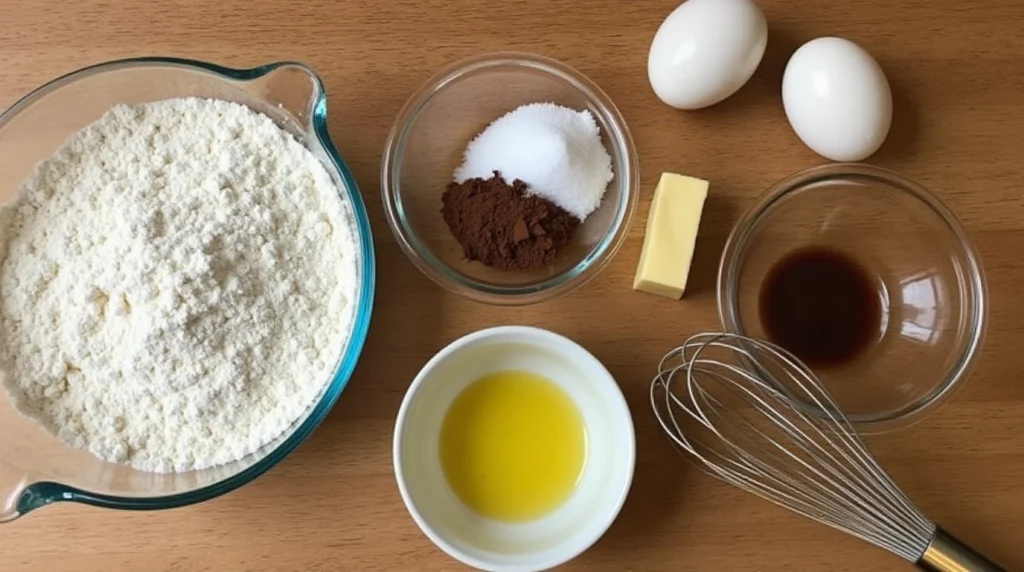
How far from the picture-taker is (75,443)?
2.70ft

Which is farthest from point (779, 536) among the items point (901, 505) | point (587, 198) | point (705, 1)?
point (705, 1)

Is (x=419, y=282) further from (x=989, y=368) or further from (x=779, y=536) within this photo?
(x=989, y=368)

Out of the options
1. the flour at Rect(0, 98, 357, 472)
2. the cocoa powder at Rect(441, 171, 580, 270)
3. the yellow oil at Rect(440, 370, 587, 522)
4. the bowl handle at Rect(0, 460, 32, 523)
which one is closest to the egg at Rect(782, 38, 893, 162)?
the cocoa powder at Rect(441, 171, 580, 270)

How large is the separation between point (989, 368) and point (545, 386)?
50cm

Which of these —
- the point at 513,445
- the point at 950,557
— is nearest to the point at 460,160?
the point at 513,445

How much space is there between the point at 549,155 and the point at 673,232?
0.51 ft

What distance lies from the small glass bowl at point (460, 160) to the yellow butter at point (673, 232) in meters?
0.04

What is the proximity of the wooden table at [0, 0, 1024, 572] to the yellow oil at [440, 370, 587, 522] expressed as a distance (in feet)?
0.21

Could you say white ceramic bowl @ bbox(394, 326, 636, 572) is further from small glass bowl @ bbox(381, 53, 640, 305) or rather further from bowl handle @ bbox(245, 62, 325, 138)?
bowl handle @ bbox(245, 62, 325, 138)

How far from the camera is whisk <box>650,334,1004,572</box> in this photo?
33.8 inches

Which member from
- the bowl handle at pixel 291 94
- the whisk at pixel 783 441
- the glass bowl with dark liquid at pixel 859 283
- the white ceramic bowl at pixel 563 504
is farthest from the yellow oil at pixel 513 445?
the bowl handle at pixel 291 94

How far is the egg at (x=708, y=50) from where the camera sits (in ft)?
2.85

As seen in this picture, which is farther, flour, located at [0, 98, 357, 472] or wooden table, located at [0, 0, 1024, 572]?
wooden table, located at [0, 0, 1024, 572]

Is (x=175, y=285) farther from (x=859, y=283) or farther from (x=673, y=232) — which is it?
(x=859, y=283)
